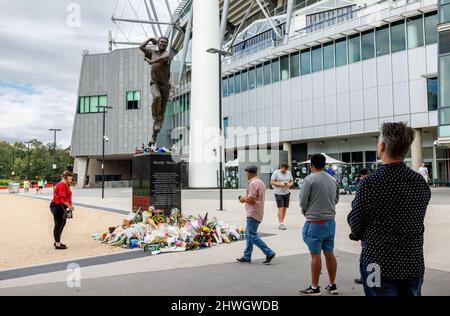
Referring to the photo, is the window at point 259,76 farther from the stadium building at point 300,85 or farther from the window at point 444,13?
the window at point 444,13

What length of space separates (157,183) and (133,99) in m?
52.4

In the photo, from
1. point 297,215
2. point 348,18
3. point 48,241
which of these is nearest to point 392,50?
point 348,18

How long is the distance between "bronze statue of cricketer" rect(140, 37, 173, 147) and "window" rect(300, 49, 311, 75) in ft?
97.8

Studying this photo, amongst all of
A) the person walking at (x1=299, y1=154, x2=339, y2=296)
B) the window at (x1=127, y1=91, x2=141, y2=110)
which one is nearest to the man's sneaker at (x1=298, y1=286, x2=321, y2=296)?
the person walking at (x1=299, y1=154, x2=339, y2=296)

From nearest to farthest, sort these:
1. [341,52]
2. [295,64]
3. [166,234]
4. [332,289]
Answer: [332,289] → [166,234] → [341,52] → [295,64]

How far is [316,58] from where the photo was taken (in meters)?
41.1

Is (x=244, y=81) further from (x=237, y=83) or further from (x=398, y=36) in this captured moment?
(x=398, y=36)

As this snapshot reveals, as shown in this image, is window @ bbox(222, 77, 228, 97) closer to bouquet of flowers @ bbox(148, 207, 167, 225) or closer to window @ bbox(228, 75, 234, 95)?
window @ bbox(228, 75, 234, 95)

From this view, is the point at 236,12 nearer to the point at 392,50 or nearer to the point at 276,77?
the point at 276,77

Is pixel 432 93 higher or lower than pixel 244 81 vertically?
lower

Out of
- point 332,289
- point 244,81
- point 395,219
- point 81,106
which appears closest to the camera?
point 395,219

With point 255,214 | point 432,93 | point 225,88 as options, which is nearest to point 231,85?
point 225,88

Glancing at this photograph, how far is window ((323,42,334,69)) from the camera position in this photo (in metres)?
39.7
